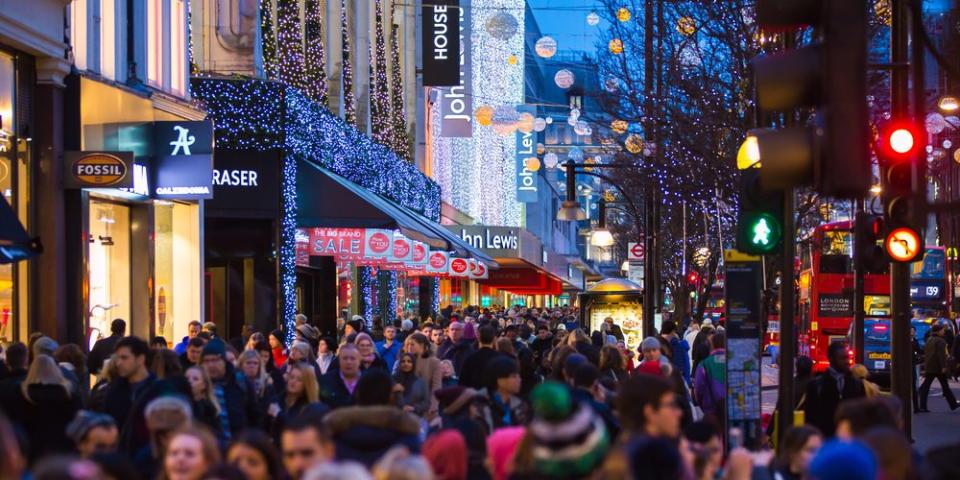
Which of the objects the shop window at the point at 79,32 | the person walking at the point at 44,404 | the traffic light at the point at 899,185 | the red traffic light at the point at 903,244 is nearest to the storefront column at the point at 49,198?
the shop window at the point at 79,32

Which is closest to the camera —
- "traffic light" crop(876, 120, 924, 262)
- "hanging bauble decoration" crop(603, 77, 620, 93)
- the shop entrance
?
"traffic light" crop(876, 120, 924, 262)

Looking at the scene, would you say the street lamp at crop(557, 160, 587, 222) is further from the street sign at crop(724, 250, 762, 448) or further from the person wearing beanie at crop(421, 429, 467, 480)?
the person wearing beanie at crop(421, 429, 467, 480)

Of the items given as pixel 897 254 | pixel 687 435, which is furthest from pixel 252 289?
pixel 687 435

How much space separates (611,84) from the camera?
115ft

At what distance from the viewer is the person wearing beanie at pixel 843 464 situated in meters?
6.05

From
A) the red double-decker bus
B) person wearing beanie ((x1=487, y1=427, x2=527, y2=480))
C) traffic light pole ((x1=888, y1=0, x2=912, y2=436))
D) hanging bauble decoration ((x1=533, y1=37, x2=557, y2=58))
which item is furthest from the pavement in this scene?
person wearing beanie ((x1=487, y1=427, x2=527, y2=480))

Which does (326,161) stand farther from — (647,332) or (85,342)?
(85,342)

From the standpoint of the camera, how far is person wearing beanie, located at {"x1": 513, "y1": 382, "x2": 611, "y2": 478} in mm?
6340

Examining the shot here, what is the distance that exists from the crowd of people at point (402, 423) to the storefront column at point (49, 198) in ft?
7.94

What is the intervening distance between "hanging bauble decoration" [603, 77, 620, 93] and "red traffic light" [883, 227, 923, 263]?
2021 centimetres

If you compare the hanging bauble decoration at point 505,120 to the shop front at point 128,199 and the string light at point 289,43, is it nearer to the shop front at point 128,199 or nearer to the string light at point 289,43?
the string light at point 289,43

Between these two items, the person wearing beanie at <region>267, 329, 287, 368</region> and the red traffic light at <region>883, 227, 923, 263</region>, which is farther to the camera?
the person wearing beanie at <region>267, 329, 287, 368</region>

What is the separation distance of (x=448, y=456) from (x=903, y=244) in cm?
807

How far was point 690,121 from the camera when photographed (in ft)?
103
